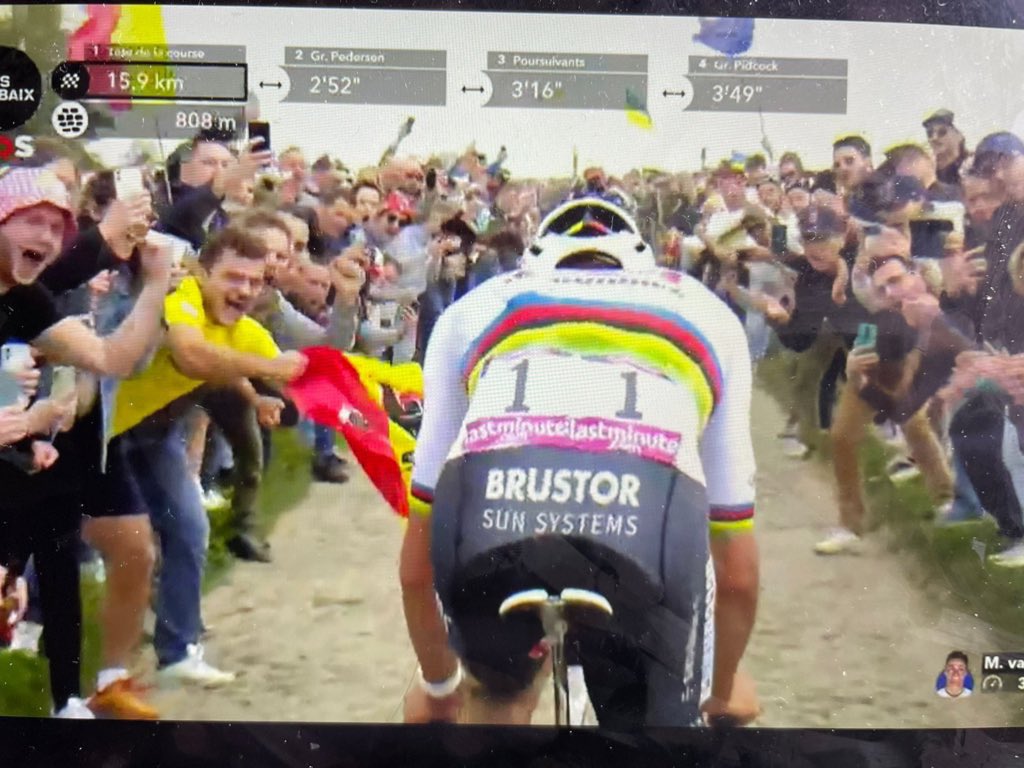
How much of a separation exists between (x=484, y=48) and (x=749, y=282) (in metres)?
0.56

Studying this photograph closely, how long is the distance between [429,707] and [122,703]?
1.63 feet

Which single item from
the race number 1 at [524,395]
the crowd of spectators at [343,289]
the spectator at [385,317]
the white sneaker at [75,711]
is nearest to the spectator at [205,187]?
the crowd of spectators at [343,289]

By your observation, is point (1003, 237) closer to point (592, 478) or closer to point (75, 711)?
point (592, 478)

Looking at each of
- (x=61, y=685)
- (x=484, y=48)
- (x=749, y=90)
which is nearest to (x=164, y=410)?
(x=61, y=685)

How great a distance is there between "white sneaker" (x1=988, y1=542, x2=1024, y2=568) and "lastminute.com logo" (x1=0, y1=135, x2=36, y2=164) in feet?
5.44

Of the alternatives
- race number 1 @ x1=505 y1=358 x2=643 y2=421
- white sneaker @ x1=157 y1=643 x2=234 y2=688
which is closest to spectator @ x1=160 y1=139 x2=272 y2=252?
race number 1 @ x1=505 y1=358 x2=643 y2=421

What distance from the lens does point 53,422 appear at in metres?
1.66

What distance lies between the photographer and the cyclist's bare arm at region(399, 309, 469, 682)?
64.8 inches

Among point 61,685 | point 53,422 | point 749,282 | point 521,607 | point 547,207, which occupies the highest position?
point 547,207

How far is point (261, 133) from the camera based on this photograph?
65.1 inches

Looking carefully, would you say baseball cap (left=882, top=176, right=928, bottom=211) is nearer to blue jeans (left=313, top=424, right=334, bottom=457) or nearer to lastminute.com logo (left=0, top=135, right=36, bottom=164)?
blue jeans (left=313, top=424, right=334, bottom=457)

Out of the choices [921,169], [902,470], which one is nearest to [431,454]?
[902,470]

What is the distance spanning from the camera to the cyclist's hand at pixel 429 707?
1693mm

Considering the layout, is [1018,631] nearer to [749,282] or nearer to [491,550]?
[749,282]
